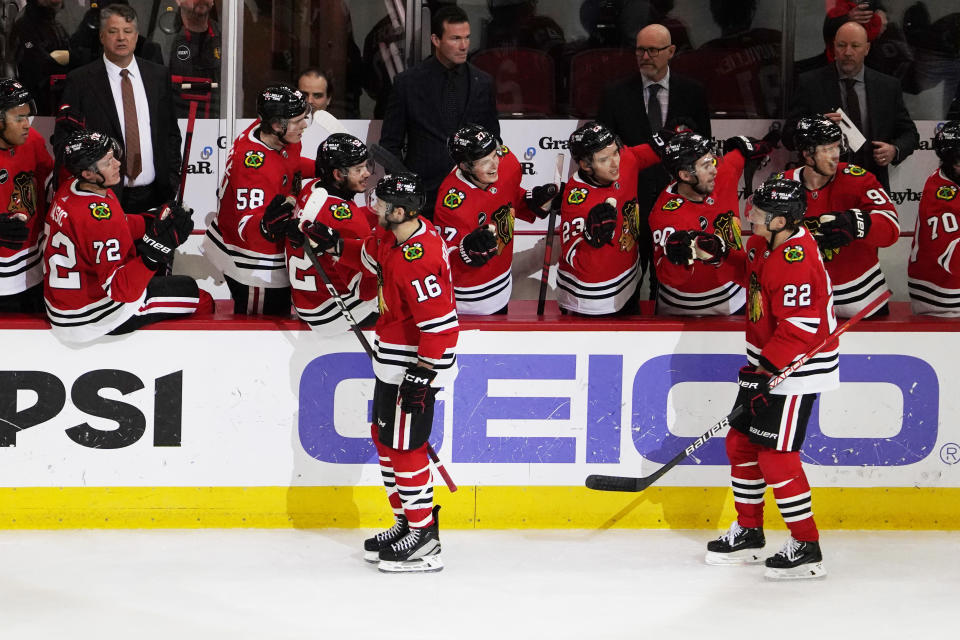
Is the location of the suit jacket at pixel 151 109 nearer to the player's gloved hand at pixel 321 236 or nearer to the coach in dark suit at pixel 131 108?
the coach in dark suit at pixel 131 108

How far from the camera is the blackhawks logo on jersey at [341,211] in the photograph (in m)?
4.61

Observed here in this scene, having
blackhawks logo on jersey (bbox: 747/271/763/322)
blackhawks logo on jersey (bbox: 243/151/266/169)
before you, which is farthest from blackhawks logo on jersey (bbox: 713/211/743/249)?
blackhawks logo on jersey (bbox: 243/151/266/169)

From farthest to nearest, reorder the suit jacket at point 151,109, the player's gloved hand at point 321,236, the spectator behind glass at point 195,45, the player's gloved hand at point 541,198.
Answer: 1. the spectator behind glass at point 195,45
2. the suit jacket at point 151,109
3. the player's gloved hand at point 541,198
4. the player's gloved hand at point 321,236

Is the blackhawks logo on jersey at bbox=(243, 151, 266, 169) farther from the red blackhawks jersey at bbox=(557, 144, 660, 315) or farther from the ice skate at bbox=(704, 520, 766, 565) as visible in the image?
the ice skate at bbox=(704, 520, 766, 565)

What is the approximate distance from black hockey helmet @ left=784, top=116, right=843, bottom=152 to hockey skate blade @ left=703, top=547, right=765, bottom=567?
1478mm

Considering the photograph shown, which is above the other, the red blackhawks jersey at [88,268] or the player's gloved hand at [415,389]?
the red blackhawks jersey at [88,268]

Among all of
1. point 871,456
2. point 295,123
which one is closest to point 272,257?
point 295,123

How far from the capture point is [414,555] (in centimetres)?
432

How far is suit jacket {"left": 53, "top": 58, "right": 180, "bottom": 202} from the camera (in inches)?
208

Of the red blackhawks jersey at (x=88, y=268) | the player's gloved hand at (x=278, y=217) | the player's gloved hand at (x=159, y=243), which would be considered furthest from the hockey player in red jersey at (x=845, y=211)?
the red blackhawks jersey at (x=88, y=268)

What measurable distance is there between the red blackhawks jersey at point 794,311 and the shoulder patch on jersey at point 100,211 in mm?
2158

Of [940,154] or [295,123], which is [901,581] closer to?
[940,154]

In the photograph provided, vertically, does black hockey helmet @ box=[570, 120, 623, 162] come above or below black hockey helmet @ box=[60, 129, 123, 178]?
above

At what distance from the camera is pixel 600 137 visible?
484 centimetres
